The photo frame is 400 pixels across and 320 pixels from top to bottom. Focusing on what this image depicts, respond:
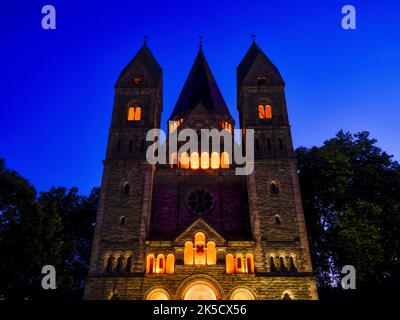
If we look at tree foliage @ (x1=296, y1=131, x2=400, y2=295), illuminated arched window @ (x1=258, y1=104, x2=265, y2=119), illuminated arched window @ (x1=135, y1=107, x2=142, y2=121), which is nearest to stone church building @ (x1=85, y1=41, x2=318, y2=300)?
illuminated arched window @ (x1=258, y1=104, x2=265, y2=119)

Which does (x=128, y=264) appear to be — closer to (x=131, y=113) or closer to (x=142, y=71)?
(x=131, y=113)

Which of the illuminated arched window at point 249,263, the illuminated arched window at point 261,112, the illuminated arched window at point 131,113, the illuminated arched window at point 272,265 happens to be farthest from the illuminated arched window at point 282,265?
the illuminated arched window at point 131,113

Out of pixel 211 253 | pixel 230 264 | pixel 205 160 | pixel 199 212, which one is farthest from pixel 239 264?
pixel 205 160

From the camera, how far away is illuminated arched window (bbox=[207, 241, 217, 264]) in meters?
25.0

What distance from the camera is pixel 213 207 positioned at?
2891 cm

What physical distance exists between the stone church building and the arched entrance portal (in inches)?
2.7

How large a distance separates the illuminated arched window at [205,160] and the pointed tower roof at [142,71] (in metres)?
8.21

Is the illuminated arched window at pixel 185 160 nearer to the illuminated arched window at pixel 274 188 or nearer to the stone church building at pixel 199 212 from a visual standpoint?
the stone church building at pixel 199 212

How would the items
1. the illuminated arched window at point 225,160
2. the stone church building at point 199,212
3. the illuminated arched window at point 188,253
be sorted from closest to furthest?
the stone church building at point 199,212 < the illuminated arched window at point 188,253 < the illuminated arched window at point 225,160

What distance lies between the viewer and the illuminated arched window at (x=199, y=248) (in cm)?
2505

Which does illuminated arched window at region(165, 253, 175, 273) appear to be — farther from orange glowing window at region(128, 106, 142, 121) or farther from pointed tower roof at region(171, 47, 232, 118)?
pointed tower roof at region(171, 47, 232, 118)
